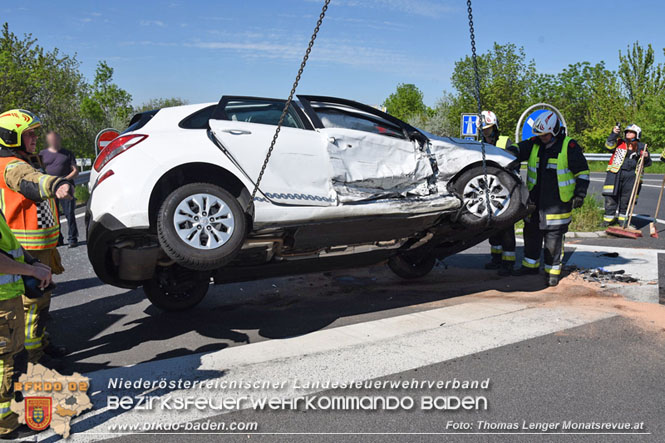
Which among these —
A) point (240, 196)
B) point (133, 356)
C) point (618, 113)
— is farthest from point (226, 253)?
point (618, 113)

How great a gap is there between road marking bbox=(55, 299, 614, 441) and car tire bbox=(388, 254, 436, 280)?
4.64ft

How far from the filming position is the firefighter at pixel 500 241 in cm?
729

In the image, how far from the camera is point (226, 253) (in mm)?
4250

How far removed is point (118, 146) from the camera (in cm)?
442

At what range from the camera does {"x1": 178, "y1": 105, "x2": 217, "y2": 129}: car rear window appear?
4.53 metres

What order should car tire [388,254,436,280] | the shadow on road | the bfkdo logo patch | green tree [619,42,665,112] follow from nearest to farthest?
the bfkdo logo patch < the shadow on road < car tire [388,254,436,280] < green tree [619,42,665,112]

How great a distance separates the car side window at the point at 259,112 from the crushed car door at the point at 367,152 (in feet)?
0.61

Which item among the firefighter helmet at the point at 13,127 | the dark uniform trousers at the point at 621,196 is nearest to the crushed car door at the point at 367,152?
the firefighter helmet at the point at 13,127

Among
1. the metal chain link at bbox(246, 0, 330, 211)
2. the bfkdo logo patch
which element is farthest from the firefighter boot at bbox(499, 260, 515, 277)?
the bfkdo logo patch

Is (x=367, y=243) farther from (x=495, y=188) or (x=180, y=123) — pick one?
(x=180, y=123)

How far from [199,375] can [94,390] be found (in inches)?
28.1

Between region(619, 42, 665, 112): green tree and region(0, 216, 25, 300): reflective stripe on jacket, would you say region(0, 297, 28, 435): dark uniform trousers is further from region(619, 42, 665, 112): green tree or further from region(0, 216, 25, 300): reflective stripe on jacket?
region(619, 42, 665, 112): green tree

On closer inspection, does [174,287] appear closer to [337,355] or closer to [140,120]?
[140,120]

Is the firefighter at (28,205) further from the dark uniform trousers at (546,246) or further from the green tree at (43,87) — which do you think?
the green tree at (43,87)
